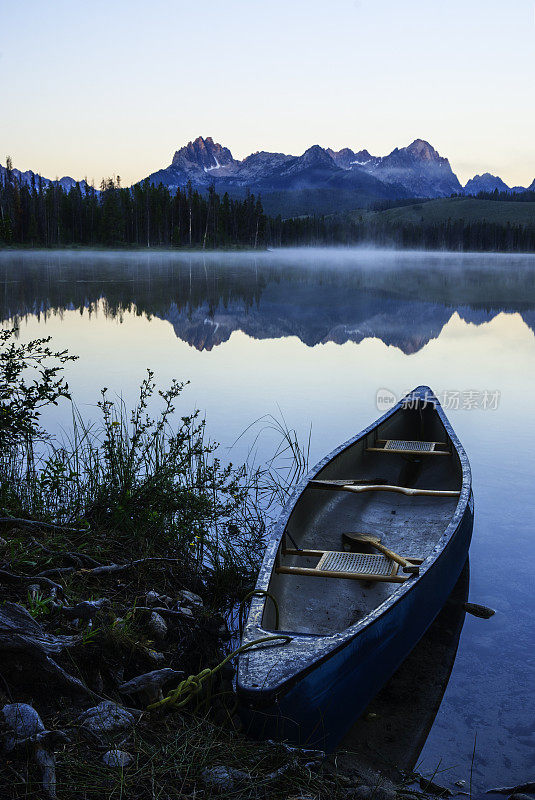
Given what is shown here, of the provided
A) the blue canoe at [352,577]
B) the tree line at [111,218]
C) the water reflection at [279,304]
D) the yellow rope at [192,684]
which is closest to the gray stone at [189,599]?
the blue canoe at [352,577]

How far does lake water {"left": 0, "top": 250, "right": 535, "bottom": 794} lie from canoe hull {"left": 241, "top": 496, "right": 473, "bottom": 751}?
396 mm

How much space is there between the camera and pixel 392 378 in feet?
54.4

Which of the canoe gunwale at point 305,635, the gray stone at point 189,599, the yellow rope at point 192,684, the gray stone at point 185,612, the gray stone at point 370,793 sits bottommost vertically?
the gray stone at point 370,793

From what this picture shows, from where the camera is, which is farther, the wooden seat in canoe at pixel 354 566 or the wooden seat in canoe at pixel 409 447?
the wooden seat in canoe at pixel 409 447

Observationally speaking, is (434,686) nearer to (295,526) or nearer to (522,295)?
(295,526)

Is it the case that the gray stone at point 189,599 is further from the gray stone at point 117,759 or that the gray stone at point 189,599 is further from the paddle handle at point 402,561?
the gray stone at point 117,759

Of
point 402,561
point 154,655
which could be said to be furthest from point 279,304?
point 154,655

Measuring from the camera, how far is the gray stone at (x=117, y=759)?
313cm

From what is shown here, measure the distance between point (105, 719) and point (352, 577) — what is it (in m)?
2.39

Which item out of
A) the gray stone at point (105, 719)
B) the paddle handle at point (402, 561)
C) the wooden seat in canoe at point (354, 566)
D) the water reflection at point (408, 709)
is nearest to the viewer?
the gray stone at point (105, 719)

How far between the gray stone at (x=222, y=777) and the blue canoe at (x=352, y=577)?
0.30 m

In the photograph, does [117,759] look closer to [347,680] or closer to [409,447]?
[347,680]

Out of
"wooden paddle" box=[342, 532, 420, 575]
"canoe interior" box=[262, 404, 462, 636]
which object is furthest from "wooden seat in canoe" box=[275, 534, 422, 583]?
"canoe interior" box=[262, 404, 462, 636]

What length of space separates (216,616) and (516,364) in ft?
49.1
